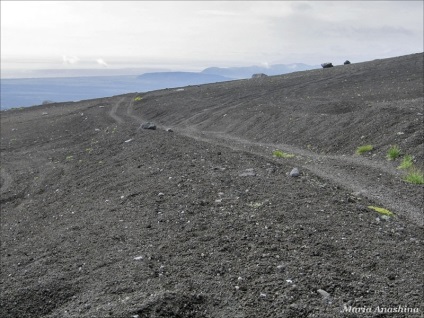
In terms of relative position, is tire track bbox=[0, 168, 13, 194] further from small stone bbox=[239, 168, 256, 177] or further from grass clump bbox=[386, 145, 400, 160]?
grass clump bbox=[386, 145, 400, 160]

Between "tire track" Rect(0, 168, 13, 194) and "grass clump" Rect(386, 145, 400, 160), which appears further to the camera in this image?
"tire track" Rect(0, 168, 13, 194)

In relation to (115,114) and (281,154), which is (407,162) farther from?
(115,114)

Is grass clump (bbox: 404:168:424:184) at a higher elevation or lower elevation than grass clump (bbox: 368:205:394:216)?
higher

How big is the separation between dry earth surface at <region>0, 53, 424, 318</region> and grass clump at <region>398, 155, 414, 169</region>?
30 centimetres

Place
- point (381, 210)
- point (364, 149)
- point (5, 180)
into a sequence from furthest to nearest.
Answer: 1. point (5, 180)
2. point (364, 149)
3. point (381, 210)

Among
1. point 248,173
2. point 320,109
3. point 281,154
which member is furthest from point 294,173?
point 320,109

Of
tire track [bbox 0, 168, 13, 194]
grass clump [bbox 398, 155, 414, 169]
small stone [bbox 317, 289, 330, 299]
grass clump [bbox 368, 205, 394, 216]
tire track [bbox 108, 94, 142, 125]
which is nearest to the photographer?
small stone [bbox 317, 289, 330, 299]

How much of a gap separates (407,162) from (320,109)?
13.7m

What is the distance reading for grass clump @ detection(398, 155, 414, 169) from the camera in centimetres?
1764

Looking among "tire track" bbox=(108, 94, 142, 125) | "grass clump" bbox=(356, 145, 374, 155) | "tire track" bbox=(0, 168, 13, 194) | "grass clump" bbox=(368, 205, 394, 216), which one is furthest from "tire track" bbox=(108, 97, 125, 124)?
"grass clump" bbox=(368, 205, 394, 216)

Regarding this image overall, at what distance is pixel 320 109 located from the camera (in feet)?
102

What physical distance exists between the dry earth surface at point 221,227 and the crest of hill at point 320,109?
18cm

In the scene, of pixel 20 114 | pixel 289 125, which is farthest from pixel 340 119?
pixel 20 114

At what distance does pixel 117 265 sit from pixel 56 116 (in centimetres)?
4602
